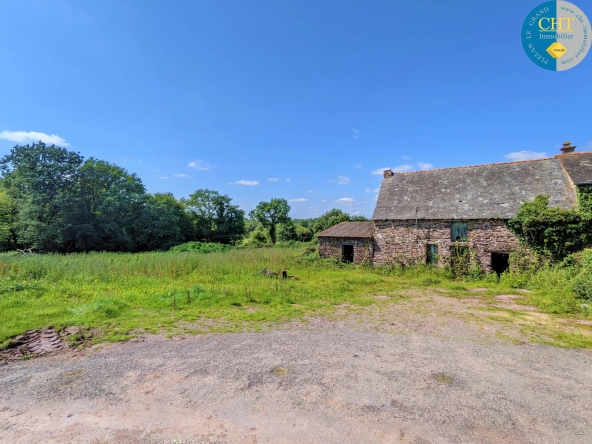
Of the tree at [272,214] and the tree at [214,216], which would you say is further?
the tree at [272,214]

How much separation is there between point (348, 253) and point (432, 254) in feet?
16.8

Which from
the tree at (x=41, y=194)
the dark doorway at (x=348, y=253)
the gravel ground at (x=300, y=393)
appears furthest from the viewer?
the tree at (x=41, y=194)

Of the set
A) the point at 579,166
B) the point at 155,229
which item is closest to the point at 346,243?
the point at 579,166

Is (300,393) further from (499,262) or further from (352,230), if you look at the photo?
(352,230)

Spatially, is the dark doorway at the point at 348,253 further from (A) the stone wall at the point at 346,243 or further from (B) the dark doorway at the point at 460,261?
(B) the dark doorway at the point at 460,261

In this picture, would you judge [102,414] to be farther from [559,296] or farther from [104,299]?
[559,296]

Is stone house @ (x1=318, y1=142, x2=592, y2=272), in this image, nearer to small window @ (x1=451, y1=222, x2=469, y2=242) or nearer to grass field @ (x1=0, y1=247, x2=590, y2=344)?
small window @ (x1=451, y1=222, x2=469, y2=242)

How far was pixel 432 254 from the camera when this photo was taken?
599 inches

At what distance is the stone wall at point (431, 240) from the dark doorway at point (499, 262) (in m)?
0.33

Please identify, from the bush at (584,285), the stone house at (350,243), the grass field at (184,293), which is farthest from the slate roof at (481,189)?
the bush at (584,285)

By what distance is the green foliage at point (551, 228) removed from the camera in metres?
11.6

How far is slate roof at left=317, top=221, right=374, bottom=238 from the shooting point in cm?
1741

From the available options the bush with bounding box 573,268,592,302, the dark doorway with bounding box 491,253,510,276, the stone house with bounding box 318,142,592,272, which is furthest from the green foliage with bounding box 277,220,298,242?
the bush with bounding box 573,268,592,302

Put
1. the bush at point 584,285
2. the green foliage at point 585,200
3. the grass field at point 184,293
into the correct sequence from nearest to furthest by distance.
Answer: the grass field at point 184,293, the bush at point 584,285, the green foliage at point 585,200
